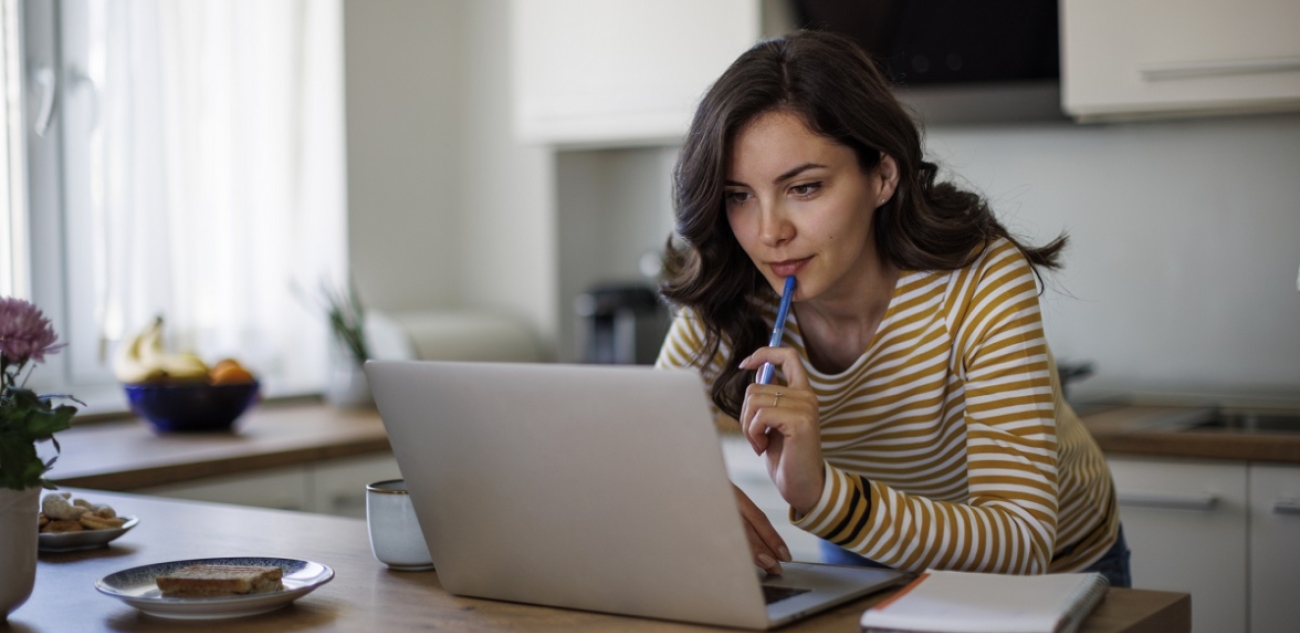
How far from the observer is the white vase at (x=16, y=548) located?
103 centimetres

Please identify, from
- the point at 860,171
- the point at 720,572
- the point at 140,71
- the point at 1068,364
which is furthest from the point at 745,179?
the point at 140,71

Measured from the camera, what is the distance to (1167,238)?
266 cm

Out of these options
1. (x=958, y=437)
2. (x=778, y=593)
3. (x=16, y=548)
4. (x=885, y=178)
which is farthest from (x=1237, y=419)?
(x=16, y=548)

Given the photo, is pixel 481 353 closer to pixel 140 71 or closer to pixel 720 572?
pixel 140 71

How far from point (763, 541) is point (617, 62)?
6.28ft

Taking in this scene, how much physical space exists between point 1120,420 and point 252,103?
79.7 inches

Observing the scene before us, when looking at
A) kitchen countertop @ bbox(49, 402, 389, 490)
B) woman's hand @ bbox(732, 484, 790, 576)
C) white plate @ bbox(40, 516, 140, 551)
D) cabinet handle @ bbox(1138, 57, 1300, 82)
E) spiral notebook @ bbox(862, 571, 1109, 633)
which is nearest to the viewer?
spiral notebook @ bbox(862, 571, 1109, 633)

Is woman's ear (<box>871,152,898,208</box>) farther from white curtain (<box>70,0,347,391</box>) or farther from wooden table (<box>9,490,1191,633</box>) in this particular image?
white curtain (<box>70,0,347,391</box>)

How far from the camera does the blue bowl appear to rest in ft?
7.89

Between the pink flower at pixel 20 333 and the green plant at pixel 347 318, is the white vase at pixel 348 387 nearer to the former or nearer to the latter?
the green plant at pixel 347 318

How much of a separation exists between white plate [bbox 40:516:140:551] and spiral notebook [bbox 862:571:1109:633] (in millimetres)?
808

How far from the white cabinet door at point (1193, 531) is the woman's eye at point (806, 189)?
1149 millimetres

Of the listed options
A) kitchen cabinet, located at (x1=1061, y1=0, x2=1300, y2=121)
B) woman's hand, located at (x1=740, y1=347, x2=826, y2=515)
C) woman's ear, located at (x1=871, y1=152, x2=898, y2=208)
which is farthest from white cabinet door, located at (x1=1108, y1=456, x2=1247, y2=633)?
woman's hand, located at (x1=740, y1=347, x2=826, y2=515)

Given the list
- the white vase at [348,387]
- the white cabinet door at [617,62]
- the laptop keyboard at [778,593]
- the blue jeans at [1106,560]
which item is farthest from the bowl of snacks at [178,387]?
the laptop keyboard at [778,593]
